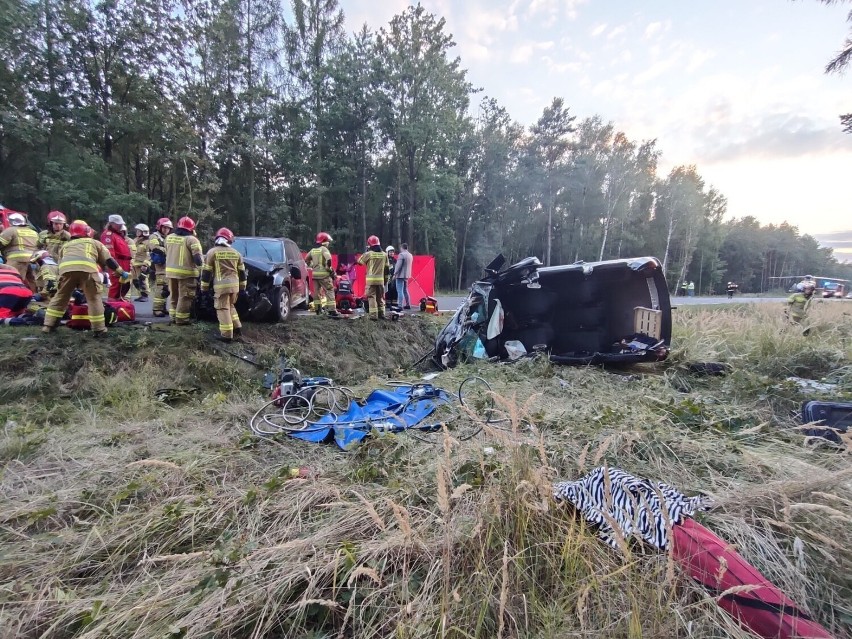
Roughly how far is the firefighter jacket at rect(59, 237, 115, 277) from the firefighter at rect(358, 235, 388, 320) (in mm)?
4354

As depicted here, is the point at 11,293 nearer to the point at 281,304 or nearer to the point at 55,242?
the point at 55,242

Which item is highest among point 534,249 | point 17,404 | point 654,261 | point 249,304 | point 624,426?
point 534,249

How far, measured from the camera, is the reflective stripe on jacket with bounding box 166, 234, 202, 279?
5941mm

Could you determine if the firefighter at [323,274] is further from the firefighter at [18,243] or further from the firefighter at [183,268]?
the firefighter at [18,243]

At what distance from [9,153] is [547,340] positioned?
24284mm

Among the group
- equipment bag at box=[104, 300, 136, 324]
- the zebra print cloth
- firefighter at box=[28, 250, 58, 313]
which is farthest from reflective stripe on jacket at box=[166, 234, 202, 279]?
the zebra print cloth

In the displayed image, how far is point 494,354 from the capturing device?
5.84 metres

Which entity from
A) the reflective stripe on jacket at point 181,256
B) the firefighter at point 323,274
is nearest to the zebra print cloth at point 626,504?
the reflective stripe on jacket at point 181,256

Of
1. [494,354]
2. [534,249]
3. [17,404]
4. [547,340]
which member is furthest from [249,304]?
[534,249]

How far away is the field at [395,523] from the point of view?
1.35m

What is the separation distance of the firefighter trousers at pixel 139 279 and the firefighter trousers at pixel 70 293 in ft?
12.4

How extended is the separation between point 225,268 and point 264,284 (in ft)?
3.27

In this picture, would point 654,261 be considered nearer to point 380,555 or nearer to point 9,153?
point 380,555

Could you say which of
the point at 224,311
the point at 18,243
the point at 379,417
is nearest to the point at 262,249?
the point at 224,311
